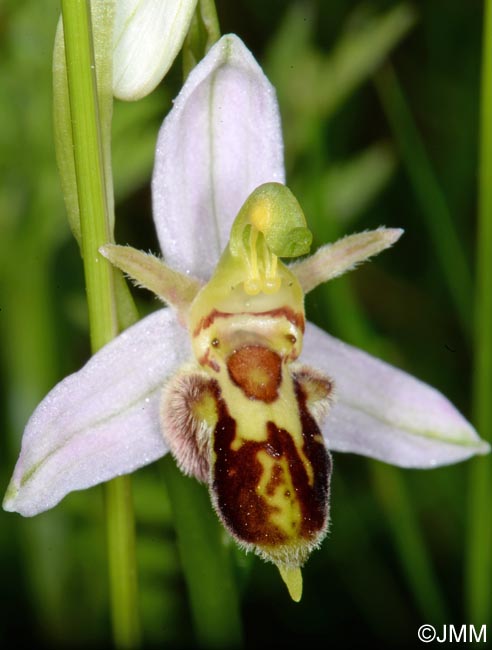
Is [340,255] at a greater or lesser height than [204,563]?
greater

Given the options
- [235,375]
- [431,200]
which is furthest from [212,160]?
[431,200]

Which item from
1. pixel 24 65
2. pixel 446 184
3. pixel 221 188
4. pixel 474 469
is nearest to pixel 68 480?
pixel 221 188

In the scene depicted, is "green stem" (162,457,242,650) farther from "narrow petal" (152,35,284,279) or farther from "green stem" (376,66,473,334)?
"green stem" (376,66,473,334)

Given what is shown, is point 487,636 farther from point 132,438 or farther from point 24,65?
point 24,65

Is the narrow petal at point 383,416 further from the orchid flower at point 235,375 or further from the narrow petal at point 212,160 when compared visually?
the narrow petal at point 212,160

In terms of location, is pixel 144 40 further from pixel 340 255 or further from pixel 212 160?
pixel 340 255

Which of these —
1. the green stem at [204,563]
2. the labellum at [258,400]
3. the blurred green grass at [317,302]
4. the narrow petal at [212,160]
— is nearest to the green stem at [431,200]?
the blurred green grass at [317,302]
